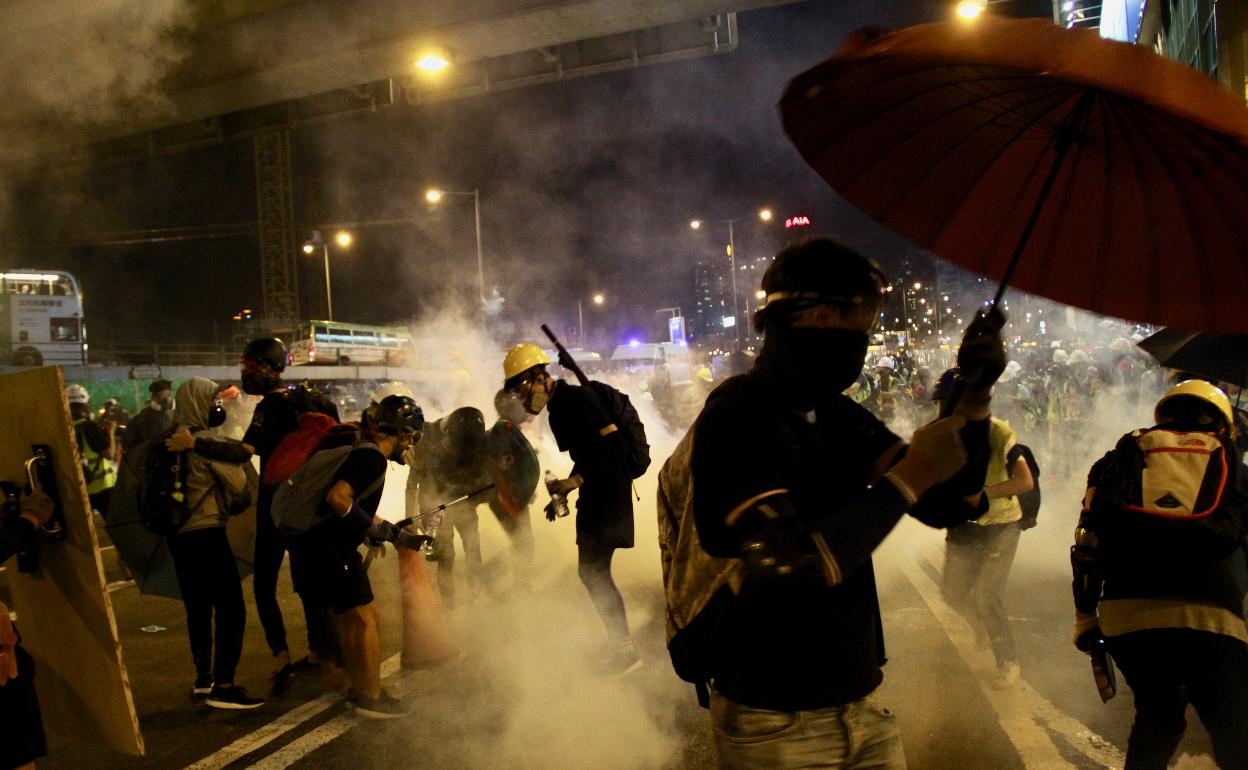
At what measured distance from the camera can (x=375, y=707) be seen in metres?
4.30

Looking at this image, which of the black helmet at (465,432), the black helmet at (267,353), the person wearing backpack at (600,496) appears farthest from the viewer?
the black helmet at (465,432)

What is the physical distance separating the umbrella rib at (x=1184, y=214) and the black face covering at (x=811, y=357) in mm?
638

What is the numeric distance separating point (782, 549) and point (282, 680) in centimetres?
419

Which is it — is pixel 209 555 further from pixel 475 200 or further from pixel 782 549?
pixel 475 200

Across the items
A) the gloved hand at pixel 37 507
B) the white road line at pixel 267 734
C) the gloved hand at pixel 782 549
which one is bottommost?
the white road line at pixel 267 734

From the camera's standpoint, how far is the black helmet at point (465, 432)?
6379 millimetres

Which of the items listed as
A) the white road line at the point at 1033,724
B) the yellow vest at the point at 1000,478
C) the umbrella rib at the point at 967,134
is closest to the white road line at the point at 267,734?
the white road line at the point at 1033,724

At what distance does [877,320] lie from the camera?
1796 mm

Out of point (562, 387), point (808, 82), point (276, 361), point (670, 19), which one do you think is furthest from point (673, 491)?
point (670, 19)

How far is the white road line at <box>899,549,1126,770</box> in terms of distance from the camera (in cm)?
358

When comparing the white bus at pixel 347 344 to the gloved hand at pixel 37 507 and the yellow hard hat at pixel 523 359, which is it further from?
the gloved hand at pixel 37 507

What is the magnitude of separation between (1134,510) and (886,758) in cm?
149

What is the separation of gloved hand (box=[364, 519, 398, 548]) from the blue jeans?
9.64 ft

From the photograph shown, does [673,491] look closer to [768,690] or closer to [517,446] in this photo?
[768,690]
